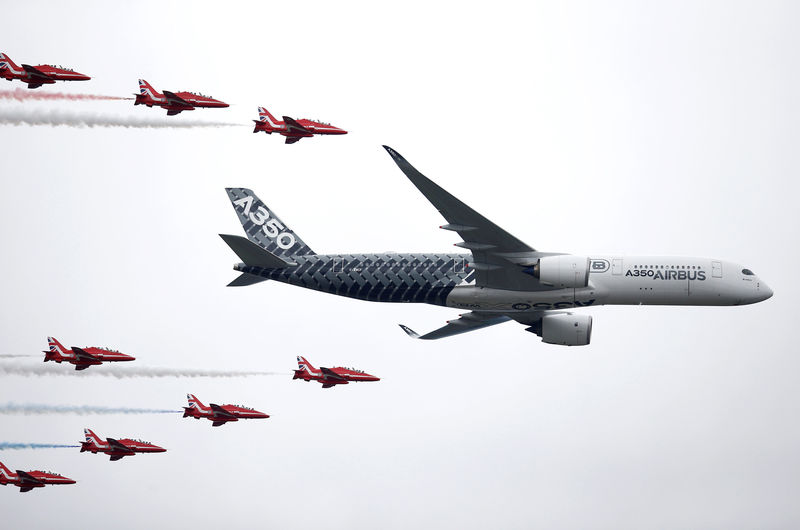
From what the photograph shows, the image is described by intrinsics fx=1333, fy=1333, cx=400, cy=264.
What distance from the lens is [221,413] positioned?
8781 centimetres

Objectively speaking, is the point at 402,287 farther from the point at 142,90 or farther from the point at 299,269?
the point at 142,90

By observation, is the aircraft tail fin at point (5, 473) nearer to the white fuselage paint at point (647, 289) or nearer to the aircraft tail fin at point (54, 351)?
the aircraft tail fin at point (54, 351)

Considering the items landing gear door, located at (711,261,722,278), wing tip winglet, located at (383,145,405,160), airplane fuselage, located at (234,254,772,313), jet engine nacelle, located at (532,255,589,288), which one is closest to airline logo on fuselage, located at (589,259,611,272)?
airplane fuselage, located at (234,254,772,313)

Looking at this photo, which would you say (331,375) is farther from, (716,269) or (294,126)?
(716,269)

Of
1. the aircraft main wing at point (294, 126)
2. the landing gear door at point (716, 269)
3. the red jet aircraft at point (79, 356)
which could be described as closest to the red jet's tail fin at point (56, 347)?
the red jet aircraft at point (79, 356)

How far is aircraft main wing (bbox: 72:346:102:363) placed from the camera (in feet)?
266

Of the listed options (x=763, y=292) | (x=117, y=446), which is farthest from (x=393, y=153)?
(x=117, y=446)

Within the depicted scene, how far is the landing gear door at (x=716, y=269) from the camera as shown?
76750 mm

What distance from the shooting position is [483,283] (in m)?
76.9

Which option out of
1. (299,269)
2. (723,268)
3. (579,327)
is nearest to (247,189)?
(299,269)

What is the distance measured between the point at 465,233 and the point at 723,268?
1545 centimetres

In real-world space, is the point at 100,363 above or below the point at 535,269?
below

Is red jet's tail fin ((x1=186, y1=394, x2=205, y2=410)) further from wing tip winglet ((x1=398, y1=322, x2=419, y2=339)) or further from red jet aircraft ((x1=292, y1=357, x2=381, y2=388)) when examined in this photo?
wing tip winglet ((x1=398, y1=322, x2=419, y2=339))

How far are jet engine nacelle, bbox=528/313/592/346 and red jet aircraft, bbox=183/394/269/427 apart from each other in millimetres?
19960
